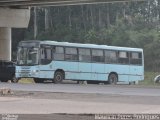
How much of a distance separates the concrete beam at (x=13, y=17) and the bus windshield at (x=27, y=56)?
17168mm

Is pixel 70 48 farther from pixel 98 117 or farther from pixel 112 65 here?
pixel 98 117

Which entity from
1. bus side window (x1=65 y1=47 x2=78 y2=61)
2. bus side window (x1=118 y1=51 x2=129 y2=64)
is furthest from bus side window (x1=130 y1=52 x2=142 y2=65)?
bus side window (x1=65 y1=47 x2=78 y2=61)

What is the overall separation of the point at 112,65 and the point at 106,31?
5065 centimetres

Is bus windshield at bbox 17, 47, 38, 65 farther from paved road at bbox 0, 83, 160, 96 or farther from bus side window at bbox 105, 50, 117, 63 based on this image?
paved road at bbox 0, 83, 160, 96

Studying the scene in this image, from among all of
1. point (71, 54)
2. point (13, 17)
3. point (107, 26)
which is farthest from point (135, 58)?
point (107, 26)

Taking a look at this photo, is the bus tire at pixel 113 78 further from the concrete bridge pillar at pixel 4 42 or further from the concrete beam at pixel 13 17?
the concrete bridge pillar at pixel 4 42

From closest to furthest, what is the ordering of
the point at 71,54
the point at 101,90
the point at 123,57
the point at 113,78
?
1. the point at 101,90
2. the point at 71,54
3. the point at 113,78
4. the point at 123,57

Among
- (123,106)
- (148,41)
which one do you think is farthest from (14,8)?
(123,106)

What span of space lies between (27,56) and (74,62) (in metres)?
3.53

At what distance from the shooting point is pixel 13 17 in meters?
55.8

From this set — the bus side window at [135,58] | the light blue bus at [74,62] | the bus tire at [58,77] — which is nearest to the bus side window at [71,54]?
the light blue bus at [74,62]

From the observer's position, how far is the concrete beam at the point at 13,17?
2175 inches

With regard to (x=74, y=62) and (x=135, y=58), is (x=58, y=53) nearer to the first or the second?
(x=74, y=62)

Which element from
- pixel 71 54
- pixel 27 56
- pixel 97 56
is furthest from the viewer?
pixel 97 56
